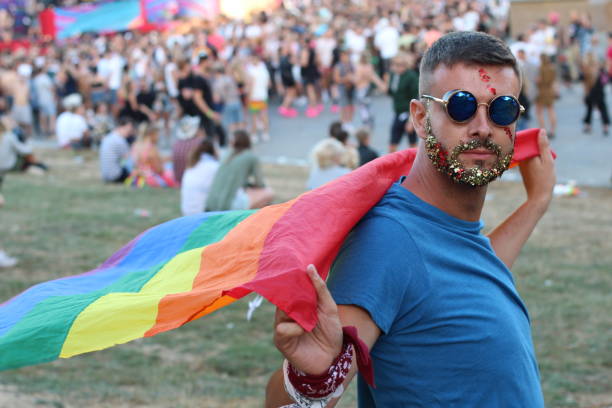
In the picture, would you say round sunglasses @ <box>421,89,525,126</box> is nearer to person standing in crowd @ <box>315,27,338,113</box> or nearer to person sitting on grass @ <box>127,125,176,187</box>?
person sitting on grass @ <box>127,125,176,187</box>

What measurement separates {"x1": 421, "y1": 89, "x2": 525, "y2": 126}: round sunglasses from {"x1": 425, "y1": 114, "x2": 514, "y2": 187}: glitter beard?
0.07m

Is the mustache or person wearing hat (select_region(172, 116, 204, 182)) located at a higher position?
the mustache

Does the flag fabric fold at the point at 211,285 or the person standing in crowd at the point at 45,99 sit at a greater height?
the flag fabric fold at the point at 211,285

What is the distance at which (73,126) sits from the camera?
64.7ft

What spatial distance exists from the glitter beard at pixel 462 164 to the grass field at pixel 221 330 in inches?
137

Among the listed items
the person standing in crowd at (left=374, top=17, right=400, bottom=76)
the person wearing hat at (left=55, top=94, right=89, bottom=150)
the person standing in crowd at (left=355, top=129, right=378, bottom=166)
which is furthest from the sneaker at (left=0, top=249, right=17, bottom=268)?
the person standing in crowd at (left=374, top=17, right=400, bottom=76)

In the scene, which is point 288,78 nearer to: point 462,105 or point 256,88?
point 256,88

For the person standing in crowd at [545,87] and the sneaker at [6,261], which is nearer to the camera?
the sneaker at [6,261]

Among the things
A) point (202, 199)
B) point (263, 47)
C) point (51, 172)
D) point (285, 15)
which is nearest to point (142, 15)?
point (285, 15)

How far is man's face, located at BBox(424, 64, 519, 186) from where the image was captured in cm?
228

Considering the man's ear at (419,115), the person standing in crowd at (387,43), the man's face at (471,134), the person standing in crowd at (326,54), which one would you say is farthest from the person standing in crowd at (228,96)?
the man's face at (471,134)

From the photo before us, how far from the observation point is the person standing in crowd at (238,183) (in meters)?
9.77

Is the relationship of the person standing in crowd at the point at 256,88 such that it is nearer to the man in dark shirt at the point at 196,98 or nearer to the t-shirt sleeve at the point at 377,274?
the man in dark shirt at the point at 196,98

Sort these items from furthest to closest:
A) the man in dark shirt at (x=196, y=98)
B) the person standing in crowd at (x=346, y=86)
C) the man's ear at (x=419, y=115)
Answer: the person standing in crowd at (x=346, y=86)
the man in dark shirt at (x=196, y=98)
the man's ear at (x=419, y=115)
